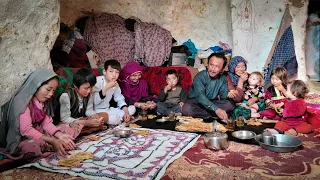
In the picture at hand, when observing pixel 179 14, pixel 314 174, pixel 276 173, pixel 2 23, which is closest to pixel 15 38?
pixel 2 23

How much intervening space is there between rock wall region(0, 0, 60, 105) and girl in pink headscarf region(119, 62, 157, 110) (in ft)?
5.28

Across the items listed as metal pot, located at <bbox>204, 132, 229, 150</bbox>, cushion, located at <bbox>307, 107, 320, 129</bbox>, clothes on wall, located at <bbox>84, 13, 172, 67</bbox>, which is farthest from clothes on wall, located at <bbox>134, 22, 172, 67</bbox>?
metal pot, located at <bbox>204, 132, 229, 150</bbox>

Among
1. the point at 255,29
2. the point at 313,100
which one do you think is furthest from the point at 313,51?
the point at 313,100

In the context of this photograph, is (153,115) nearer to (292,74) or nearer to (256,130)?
(256,130)

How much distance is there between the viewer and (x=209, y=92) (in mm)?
4875

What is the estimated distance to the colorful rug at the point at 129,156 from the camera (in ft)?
8.10

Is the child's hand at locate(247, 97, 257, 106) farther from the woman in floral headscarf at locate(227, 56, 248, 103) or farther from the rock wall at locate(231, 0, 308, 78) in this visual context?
the rock wall at locate(231, 0, 308, 78)

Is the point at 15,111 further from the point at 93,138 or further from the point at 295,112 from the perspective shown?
the point at 295,112

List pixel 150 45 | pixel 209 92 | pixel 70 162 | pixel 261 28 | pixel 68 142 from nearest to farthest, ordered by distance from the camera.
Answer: pixel 70 162
pixel 68 142
pixel 209 92
pixel 261 28
pixel 150 45

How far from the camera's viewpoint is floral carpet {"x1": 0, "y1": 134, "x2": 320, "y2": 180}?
2.43 meters

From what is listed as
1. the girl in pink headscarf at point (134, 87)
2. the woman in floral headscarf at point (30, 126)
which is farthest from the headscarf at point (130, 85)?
the woman in floral headscarf at point (30, 126)

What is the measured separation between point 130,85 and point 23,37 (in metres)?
2.26

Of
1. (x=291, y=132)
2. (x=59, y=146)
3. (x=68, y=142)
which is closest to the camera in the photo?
(x=59, y=146)

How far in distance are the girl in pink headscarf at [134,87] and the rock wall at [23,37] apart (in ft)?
5.28
